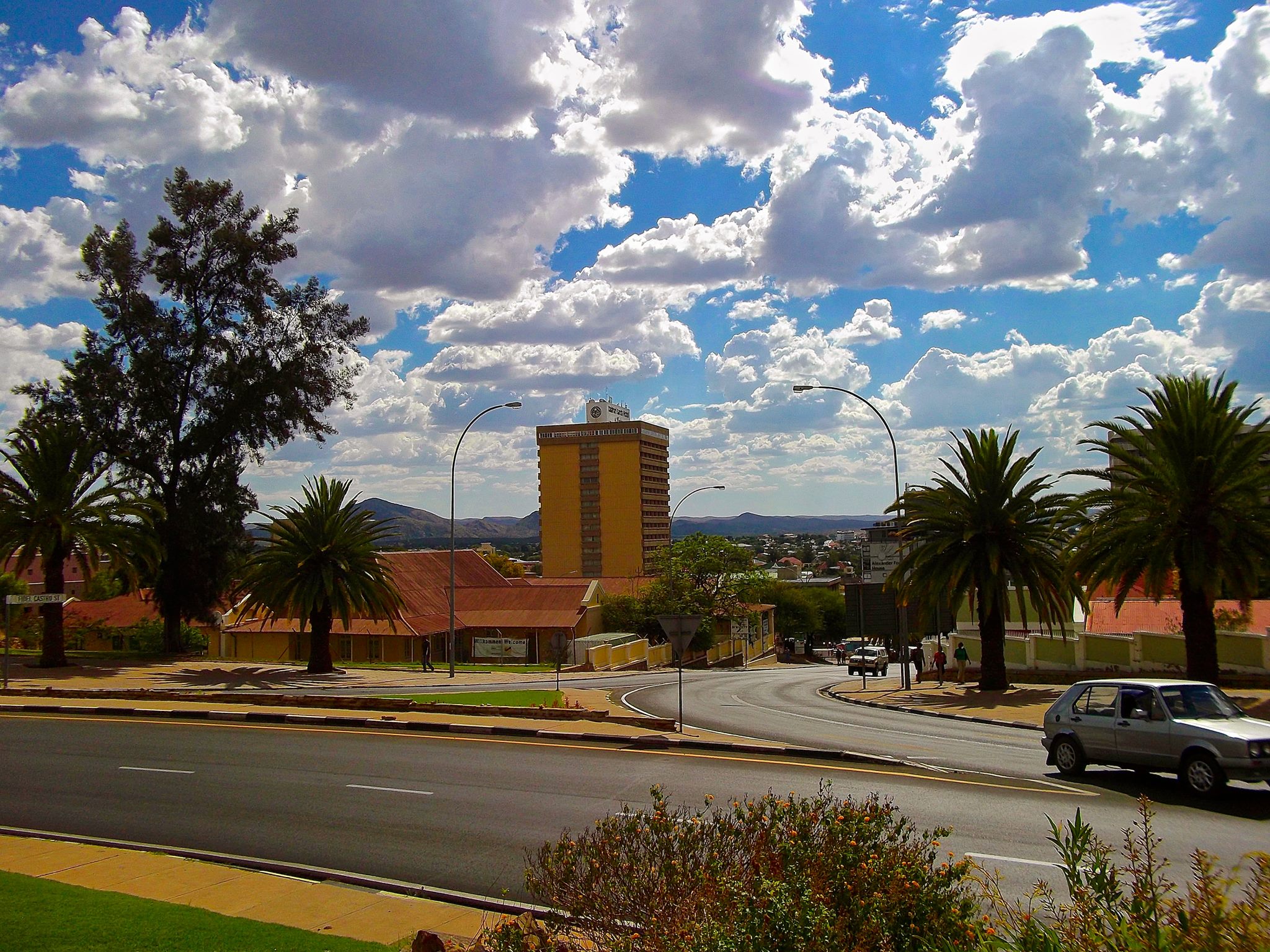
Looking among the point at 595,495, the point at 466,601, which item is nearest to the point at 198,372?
the point at 466,601

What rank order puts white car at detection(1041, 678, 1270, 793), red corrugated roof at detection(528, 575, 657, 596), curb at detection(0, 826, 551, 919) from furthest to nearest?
red corrugated roof at detection(528, 575, 657, 596), white car at detection(1041, 678, 1270, 793), curb at detection(0, 826, 551, 919)

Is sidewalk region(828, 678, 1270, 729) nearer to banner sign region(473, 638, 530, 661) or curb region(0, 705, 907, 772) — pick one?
curb region(0, 705, 907, 772)

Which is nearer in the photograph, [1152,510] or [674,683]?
[1152,510]

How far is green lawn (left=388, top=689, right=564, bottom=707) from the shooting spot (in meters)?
23.3

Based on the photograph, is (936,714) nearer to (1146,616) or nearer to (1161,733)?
(1161,733)

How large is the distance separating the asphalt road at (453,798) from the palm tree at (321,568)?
1637cm

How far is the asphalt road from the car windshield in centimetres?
108

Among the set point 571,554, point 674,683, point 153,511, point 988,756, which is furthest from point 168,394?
point 571,554

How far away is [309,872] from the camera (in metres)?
9.92

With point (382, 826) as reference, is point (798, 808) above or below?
above

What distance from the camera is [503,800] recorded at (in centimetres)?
1287

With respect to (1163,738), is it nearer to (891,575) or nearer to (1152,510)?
(1152,510)

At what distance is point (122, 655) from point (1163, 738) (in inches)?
1577

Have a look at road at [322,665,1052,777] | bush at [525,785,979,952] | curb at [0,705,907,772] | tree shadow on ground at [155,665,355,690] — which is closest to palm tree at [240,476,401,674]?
tree shadow on ground at [155,665,355,690]
